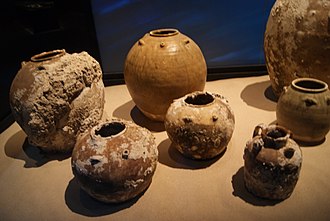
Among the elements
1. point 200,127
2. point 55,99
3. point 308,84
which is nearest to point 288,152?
point 200,127

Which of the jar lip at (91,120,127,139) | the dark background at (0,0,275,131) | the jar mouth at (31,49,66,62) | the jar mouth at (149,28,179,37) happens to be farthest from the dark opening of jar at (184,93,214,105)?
the dark background at (0,0,275,131)

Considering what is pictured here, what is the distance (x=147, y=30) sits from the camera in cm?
361

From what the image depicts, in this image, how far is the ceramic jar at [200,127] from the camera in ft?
6.33

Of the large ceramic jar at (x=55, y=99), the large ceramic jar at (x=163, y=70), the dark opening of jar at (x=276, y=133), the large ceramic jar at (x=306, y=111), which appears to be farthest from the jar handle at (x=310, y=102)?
the large ceramic jar at (x=55, y=99)

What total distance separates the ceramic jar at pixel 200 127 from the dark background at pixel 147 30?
5.23 ft

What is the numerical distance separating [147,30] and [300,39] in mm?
1822

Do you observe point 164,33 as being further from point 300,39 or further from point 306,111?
point 306,111

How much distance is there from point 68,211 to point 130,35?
237 centimetres

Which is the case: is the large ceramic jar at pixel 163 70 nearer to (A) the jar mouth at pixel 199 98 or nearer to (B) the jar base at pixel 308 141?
(A) the jar mouth at pixel 199 98

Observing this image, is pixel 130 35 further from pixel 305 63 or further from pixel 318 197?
pixel 318 197

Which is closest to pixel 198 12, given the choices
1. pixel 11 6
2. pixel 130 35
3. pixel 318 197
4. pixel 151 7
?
pixel 151 7

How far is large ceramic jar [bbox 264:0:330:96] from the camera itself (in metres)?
2.26

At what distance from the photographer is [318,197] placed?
1.77m

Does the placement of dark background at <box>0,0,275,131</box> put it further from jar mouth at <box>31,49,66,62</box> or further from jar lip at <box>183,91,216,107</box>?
jar lip at <box>183,91,216,107</box>
